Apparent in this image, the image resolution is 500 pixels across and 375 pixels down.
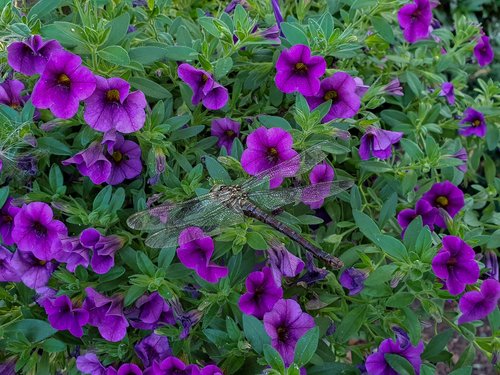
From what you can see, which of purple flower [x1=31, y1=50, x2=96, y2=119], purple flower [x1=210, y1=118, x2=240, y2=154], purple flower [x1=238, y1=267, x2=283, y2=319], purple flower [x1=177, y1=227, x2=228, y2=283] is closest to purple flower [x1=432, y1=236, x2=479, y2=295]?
purple flower [x1=238, y1=267, x2=283, y2=319]

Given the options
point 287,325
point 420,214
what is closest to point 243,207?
point 287,325

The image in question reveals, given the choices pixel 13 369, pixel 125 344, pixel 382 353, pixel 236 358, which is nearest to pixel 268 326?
pixel 236 358

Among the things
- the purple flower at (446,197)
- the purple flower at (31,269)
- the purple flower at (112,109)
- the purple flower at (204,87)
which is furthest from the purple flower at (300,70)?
the purple flower at (31,269)

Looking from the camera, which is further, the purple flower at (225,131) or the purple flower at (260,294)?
the purple flower at (225,131)

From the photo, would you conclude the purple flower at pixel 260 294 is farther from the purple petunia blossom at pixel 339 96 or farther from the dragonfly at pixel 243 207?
the purple petunia blossom at pixel 339 96

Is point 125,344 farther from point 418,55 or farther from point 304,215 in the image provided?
point 418,55

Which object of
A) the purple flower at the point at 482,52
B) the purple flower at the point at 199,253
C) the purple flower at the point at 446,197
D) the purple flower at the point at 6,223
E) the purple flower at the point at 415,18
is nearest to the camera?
the purple flower at the point at 199,253
